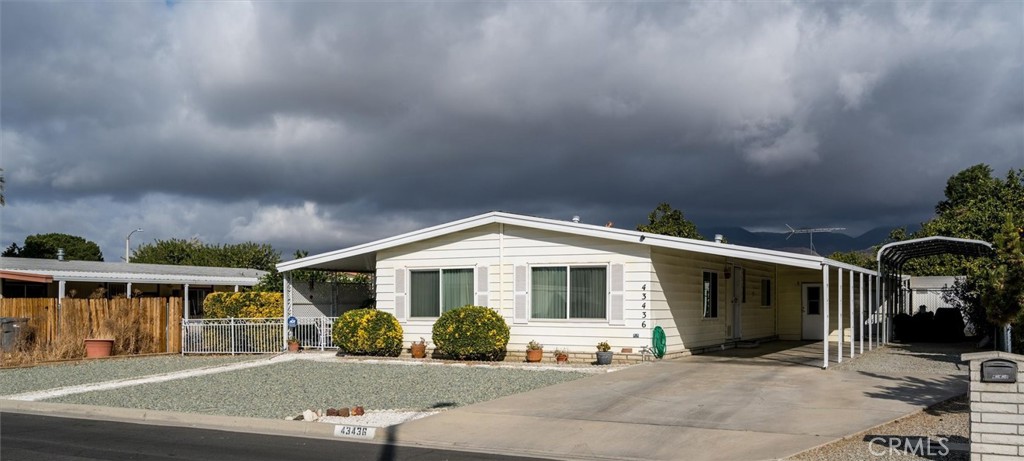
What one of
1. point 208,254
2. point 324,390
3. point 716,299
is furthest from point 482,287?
point 208,254

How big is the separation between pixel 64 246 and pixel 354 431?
61.6 metres

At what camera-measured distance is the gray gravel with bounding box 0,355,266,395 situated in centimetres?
1716

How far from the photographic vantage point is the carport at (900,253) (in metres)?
20.7

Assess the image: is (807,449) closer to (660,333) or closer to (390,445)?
(390,445)

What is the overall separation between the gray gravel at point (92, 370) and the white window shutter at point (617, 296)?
922 cm

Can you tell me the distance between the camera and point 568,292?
63.2 ft

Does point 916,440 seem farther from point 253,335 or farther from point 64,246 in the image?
point 64,246

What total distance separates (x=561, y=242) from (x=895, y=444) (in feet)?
35.1

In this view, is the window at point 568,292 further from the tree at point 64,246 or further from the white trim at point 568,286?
the tree at point 64,246

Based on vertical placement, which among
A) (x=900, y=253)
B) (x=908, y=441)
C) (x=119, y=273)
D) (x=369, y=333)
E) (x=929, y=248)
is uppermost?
(x=929, y=248)

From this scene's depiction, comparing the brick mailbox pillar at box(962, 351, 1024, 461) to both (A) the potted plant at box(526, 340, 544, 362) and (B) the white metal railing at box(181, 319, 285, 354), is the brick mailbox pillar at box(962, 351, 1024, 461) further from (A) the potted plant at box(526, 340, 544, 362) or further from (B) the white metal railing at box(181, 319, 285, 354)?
(B) the white metal railing at box(181, 319, 285, 354)

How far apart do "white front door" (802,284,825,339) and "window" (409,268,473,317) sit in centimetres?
1137

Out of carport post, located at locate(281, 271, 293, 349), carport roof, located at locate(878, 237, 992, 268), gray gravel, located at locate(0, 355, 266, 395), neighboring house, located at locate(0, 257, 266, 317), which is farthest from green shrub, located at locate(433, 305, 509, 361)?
neighboring house, located at locate(0, 257, 266, 317)

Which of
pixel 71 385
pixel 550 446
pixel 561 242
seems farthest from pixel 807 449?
pixel 71 385
